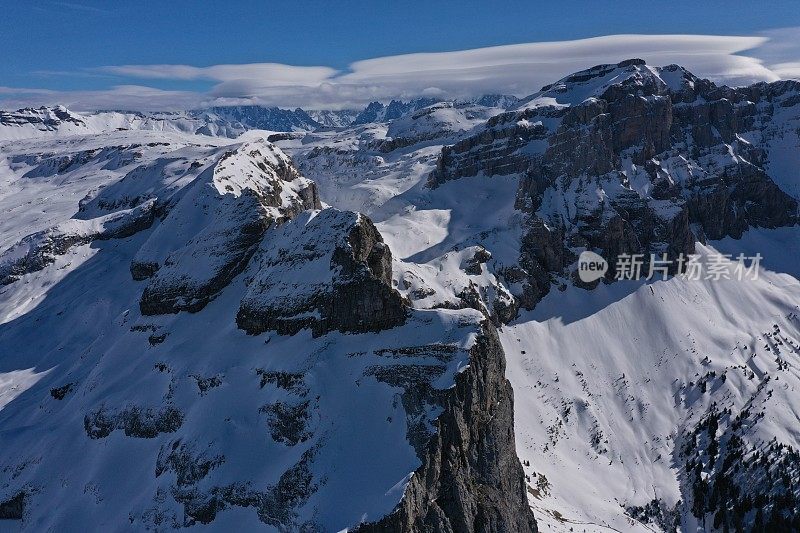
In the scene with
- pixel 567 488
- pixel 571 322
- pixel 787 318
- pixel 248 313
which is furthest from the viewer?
pixel 787 318

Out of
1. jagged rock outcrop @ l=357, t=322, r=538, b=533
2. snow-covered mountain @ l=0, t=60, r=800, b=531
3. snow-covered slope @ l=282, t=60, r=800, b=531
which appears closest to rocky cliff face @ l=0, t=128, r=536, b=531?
jagged rock outcrop @ l=357, t=322, r=538, b=533

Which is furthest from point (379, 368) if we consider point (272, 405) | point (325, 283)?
point (325, 283)

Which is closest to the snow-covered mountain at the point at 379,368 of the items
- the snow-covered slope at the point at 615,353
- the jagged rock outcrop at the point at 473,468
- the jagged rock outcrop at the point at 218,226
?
the jagged rock outcrop at the point at 473,468

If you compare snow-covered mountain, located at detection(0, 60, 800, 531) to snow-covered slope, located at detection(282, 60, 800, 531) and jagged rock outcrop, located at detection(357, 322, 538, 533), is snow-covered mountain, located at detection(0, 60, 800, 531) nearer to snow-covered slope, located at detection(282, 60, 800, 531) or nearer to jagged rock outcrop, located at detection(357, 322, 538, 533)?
jagged rock outcrop, located at detection(357, 322, 538, 533)

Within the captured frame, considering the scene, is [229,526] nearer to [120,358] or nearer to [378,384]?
[378,384]

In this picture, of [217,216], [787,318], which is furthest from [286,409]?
[787,318]
